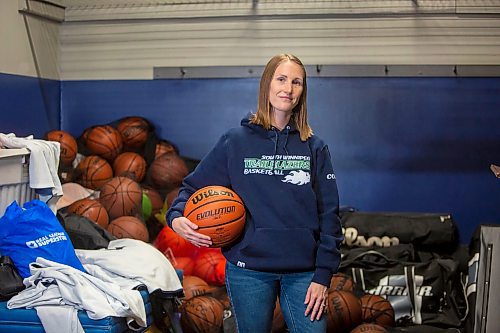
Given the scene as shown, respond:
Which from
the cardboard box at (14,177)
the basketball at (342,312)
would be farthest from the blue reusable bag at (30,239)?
the basketball at (342,312)

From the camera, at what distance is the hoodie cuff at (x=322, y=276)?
2371 millimetres

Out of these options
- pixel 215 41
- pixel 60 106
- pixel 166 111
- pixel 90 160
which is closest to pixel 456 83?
pixel 215 41

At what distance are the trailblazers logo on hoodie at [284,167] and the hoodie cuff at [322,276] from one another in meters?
0.31

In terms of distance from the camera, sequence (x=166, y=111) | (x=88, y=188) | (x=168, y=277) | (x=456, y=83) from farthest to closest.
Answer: (x=166, y=111) < (x=456, y=83) < (x=88, y=188) < (x=168, y=277)

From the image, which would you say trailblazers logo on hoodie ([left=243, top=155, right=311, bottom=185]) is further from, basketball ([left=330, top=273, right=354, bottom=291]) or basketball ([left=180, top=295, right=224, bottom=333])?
basketball ([left=330, top=273, right=354, bottom=291])

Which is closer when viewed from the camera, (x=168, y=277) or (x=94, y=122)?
(x=168, y=277)

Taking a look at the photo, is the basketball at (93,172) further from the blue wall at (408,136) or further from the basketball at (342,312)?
the basketball at (342,312)

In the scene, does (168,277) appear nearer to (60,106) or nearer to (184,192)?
(184,192)

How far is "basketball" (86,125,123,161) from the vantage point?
507 cm

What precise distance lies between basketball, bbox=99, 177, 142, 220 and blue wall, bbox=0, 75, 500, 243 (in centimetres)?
94

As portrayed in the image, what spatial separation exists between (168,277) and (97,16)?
284 cm

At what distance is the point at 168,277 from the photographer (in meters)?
3.47

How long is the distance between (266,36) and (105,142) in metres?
1.48

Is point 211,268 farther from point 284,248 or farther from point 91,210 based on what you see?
point 284,248
